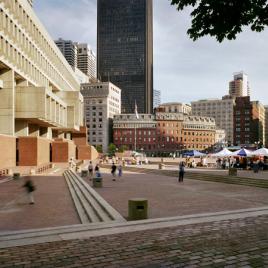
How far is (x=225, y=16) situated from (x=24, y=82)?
50.2 meters

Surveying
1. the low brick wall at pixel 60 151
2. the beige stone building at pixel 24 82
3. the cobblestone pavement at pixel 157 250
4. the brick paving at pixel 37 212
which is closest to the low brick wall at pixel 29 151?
the beige stone building at pixel 24 82

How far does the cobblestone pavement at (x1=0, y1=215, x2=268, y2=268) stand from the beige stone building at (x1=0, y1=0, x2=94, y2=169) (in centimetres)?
3520

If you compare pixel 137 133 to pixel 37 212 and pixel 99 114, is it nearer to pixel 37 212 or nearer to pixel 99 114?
pixel 99 114

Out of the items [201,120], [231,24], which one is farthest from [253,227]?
[201,120]

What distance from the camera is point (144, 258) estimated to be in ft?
Answer: 29.3

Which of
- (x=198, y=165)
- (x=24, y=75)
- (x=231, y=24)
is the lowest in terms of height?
(x=198, y=165)

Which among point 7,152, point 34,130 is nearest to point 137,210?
point 7,152

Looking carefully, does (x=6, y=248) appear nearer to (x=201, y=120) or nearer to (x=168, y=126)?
(x=168, y=126)

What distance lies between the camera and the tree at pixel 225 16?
24.7 ft

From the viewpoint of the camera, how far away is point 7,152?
4556 cm

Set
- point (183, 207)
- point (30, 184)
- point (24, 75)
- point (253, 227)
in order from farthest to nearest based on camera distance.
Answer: point (24, 75) → point (30, 184) → point (183, 207) → point (253, 227)

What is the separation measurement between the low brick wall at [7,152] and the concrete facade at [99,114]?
119 meters

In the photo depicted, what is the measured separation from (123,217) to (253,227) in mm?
4896

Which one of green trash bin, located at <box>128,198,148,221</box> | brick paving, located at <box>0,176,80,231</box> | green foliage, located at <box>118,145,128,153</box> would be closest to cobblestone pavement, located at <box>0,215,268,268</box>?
green trash bin, located at <box>128,198,148,221</box>
